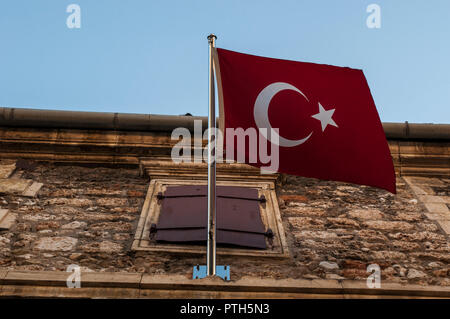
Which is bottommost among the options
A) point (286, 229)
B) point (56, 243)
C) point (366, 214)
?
point (56, 243)

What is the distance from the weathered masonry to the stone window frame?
0.01m

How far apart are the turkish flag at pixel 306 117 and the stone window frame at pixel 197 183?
0.68m

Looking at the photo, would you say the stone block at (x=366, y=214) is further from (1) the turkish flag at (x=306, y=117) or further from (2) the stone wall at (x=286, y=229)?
(1) the turkish flag at (x=306, y=117)

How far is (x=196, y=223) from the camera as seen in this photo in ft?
14.4

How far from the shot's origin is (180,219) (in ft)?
14.7

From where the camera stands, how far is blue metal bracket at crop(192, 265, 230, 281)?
3.70m

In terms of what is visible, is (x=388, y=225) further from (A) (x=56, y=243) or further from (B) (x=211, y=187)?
(A) (x=56, y=243)

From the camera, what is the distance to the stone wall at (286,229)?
12.8 feet

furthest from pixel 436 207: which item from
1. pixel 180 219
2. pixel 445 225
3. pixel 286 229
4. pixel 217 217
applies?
pixel 180 219

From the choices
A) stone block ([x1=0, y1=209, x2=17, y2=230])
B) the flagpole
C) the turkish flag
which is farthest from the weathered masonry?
the turkish flag

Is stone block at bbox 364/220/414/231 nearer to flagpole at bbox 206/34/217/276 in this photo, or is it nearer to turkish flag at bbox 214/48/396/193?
turkish flag at bbox 214/48/396/193

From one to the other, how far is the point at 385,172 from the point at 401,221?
827mm

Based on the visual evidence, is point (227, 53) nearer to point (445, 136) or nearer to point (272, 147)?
point (272, 147)

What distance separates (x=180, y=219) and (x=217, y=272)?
803 millimetres
